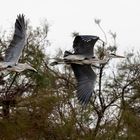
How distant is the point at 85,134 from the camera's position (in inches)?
649

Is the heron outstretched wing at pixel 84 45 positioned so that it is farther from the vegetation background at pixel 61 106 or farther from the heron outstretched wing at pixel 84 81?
the vegetation background at pixel 61 106

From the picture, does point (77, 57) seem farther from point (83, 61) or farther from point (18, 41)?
point (18, 41)

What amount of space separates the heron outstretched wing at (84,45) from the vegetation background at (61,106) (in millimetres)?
4813

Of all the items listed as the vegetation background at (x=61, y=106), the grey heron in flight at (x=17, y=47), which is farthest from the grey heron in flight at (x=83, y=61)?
the vegetation background at (x=61, y=106)

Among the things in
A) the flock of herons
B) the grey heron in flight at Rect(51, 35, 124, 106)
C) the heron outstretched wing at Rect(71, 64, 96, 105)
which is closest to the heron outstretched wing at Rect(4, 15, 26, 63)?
the flock of herons

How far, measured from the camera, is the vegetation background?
1619cm

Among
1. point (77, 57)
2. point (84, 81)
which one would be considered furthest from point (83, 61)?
point (84, 81)

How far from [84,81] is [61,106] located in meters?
6.18

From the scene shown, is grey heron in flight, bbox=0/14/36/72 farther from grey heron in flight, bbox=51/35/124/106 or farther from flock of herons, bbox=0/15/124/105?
grey heron in flight, bbox=51/35/124/106

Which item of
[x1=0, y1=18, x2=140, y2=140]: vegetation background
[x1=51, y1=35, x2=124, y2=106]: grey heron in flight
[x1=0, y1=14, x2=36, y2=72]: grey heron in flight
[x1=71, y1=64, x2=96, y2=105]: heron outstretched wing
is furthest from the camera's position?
[x1=0, y1=18, x2=140, y2=140]: vegetation background

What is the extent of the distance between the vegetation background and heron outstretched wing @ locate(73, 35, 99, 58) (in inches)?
189

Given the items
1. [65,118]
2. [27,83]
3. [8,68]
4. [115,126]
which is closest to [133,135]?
[115,126]

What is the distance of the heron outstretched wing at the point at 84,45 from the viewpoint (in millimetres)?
11336

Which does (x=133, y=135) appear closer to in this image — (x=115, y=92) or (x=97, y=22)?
(x=115, y=92)
